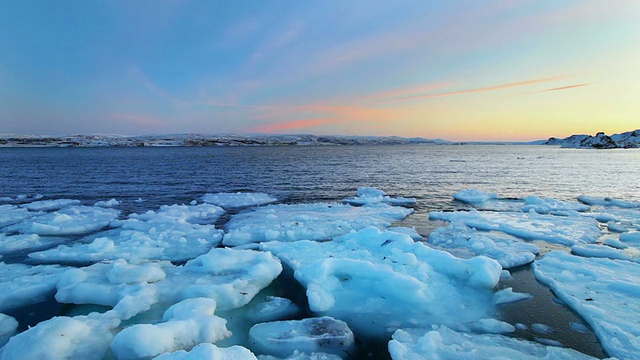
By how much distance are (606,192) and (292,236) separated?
76.2ft

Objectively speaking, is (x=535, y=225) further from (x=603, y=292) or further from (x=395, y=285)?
(x=395, y=285)

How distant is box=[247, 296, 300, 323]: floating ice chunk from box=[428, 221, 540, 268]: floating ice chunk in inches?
240

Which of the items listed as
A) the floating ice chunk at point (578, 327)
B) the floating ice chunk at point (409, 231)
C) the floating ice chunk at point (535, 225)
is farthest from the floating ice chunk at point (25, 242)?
the floating ice chunk at point (535, 225)

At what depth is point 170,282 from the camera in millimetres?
7840

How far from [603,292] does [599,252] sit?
3297mm

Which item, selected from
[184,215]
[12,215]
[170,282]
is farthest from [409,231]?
[12,215]

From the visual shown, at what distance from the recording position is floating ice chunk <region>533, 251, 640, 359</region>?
5613mm

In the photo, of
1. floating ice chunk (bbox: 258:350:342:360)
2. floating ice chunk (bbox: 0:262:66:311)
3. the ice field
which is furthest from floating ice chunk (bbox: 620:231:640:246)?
floating ice chunk (bbox: 0:262:66:311)

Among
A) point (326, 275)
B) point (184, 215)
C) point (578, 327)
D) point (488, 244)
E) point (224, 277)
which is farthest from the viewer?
point (184, 215)

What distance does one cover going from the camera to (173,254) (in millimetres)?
10219

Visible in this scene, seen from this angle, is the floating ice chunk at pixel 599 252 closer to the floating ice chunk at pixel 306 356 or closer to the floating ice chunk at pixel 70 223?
the floating ice chunk at pixel 306 356

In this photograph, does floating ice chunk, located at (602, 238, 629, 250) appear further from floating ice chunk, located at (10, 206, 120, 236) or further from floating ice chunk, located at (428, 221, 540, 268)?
floating ice chunk, located at (10, 206, 120, 236)

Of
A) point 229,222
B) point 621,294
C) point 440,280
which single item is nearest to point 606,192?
point 621,294

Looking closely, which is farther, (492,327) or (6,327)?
(492,327)
